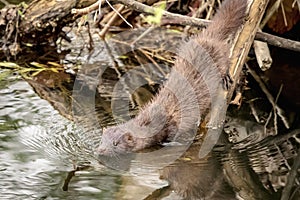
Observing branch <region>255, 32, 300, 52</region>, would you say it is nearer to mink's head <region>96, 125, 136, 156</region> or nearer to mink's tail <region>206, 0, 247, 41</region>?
mink's tail <region>206, 0, 247, 41</region>

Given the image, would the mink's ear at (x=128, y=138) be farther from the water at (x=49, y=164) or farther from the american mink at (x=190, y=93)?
the water at (x=49, y=164)

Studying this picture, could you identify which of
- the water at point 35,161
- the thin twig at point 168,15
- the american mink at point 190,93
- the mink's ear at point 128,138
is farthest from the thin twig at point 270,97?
the water at point 35,161

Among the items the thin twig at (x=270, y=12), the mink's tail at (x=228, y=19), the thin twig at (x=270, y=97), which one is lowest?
the thin twig at (x=270, y=97)

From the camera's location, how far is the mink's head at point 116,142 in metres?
3.90

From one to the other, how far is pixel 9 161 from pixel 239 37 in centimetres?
152

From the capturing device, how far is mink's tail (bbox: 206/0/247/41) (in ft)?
13.4

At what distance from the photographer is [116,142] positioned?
156 inches

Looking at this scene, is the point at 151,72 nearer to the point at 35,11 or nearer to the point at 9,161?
the point at 35,11

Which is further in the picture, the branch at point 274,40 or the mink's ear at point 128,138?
the branch at point 274,40

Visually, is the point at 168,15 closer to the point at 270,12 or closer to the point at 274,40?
the point at 274,40

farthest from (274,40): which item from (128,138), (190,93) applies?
(128,138)

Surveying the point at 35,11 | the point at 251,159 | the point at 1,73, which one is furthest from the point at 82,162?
the point at 35,11

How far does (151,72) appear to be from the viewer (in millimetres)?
5688

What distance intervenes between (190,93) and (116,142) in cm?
57
